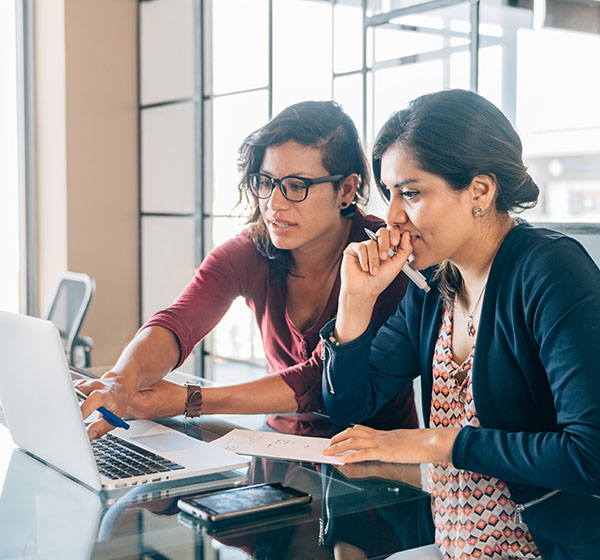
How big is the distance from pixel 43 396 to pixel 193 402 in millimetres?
464

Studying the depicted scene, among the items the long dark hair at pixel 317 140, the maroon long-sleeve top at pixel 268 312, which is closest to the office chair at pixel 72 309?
the maroon long-sleeve top at pixel 268 312

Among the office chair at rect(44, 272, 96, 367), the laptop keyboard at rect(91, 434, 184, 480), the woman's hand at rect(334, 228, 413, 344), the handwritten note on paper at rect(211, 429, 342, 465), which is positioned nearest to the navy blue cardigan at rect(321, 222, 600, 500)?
the woman's hand at rect(334, 228, 413, 344)

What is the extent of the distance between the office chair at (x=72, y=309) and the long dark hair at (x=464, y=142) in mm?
2524

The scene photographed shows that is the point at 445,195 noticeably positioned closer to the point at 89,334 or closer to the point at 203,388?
the point at 203,388

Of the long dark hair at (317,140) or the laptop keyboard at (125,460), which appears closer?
the laptop keyboard at (125,460)

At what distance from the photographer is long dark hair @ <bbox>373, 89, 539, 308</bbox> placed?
4.27 ft

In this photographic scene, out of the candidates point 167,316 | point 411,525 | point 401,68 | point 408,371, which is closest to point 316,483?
point 411,525

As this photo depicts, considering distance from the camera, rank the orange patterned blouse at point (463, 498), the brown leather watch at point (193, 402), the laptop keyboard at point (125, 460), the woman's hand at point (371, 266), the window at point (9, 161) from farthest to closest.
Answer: the window at point (9, 161), the brown leather watch at point (193, 402), the woman's hand at point (371, 266), the laptop keyboard at point (125, 460), the orange patterned blouse at point (463, 498)

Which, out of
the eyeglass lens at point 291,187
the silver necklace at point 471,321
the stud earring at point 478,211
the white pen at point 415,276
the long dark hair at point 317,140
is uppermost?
the long dark hair at point 317,140

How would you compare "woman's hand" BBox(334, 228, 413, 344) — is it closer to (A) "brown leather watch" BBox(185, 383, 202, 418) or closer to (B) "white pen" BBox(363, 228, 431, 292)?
(B) "white pen" BBox(363, 228, 431, 292)

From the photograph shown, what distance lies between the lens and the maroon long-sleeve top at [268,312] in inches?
69.2

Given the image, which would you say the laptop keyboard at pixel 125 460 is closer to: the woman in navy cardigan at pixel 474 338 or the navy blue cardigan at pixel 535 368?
the woman in navy cardigan at pixel 474 338

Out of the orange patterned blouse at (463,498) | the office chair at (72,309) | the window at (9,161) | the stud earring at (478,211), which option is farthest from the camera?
the window at (9,161)

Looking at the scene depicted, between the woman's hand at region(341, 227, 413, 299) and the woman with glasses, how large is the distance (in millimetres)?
224
